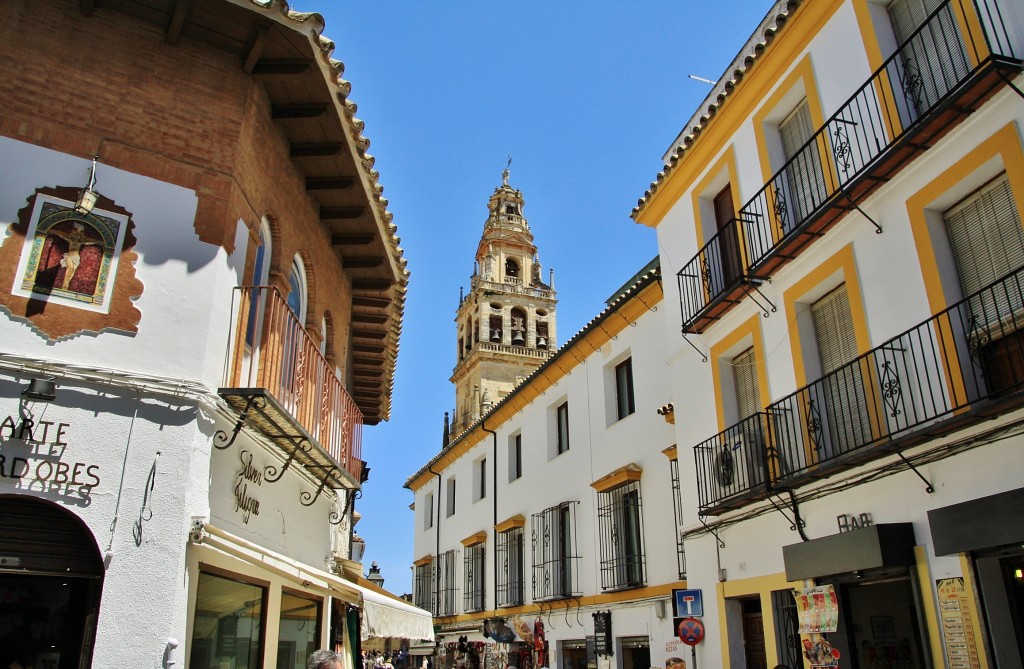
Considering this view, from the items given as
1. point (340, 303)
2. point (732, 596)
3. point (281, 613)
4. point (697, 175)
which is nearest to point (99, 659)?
point (281, 613)

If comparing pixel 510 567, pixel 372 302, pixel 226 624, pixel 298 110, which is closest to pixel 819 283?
pixel 298 110

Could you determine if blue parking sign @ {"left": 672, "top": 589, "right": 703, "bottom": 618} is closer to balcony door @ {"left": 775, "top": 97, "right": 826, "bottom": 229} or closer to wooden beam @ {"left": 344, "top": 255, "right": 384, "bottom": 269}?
balcony door @ {"left": 775, "top": 97, "right": 826, "bottom": 229}

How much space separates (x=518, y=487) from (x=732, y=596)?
417 inches

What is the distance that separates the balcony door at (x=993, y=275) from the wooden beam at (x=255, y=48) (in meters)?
6.22

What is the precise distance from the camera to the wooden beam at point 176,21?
6.78 metres

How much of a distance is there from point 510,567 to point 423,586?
852cm

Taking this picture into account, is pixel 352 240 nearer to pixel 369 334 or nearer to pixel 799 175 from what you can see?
pixel 369 334

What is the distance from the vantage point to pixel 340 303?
11.2 metres

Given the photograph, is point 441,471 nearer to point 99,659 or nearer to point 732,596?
point 732,596

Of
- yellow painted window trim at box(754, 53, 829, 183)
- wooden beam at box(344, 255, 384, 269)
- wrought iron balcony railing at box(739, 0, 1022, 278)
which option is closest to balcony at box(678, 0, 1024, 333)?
wrought iron balcony railing at box(739, 0, 1022, 278)

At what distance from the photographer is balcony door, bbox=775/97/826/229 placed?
943 cm

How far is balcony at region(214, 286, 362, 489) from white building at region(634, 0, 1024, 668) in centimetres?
483

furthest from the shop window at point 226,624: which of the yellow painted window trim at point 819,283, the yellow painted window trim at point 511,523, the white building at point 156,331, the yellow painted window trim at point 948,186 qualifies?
the yellow painted window trim at point 511,523

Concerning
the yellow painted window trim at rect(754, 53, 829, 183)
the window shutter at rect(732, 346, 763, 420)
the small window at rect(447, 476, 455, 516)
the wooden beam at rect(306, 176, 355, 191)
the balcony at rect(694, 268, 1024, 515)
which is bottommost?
the balcony at rect(694, 268, 1024, 515)
